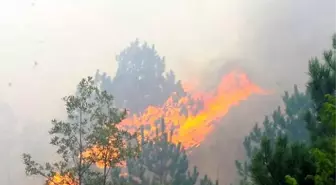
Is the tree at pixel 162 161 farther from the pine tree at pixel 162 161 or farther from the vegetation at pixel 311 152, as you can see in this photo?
the vegetation at pixel 311 152

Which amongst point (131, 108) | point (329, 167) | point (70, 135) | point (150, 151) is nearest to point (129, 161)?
point (150, 151)

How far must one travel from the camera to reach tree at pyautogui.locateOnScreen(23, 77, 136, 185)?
1466cm

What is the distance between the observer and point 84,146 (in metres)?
15.2

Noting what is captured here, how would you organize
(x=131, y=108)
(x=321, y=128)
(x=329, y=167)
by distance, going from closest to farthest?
(x=329, y=167) < (x=321, y=128) < (x=131, y=108)

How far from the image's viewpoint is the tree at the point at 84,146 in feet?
48.1

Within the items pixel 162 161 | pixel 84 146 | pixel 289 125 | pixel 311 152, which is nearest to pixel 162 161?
pixel 162 161

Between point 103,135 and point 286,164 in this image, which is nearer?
point 286,164

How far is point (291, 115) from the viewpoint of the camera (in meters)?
31.2

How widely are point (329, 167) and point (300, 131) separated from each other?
82.2 ft

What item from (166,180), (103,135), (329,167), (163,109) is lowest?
(329,167)

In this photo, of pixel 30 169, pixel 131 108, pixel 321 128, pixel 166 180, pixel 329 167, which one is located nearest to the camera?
pixel 329 167

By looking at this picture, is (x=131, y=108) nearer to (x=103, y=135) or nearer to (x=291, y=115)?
(x=291, y=115)

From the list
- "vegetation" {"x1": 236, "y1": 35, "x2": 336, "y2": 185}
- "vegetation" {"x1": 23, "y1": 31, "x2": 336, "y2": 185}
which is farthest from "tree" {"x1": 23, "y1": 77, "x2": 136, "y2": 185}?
"vegetation" {"x1": 236, "y1": 35, "x2": 336, "y2": 185}

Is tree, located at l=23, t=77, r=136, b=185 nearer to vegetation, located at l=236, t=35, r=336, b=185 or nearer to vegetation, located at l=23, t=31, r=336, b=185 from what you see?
vegetation, located at l=23, t=31, r=336, b=185
